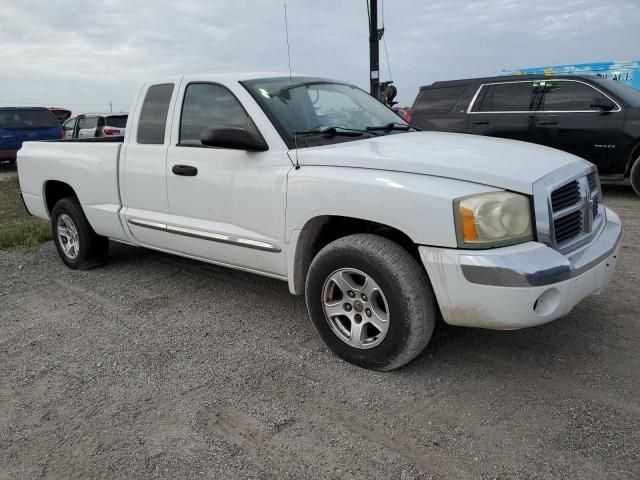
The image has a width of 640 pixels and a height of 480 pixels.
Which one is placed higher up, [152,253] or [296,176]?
[296,176]

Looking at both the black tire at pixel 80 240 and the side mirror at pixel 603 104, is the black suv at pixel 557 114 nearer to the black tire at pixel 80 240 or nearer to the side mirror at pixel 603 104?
the side mirror at pixel 603 104

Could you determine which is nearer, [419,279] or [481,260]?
[481,260]

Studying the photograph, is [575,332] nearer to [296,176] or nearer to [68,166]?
[296,176]

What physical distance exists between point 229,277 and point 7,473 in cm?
268

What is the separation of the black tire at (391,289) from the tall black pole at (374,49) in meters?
8.70

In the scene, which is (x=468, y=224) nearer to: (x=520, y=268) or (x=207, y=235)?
(x=520, y=268)

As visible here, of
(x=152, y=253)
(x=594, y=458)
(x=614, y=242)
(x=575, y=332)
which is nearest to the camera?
(x=594, y=458)

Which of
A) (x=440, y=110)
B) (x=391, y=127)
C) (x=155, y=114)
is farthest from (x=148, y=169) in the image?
(x=440, y=110)

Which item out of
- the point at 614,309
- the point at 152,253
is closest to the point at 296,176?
the point at 614,309

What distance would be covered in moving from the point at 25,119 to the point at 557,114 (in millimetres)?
13387

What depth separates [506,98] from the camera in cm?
859

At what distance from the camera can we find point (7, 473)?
8.01 ft

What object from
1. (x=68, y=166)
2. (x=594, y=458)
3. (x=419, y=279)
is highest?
(x=68, y=166)

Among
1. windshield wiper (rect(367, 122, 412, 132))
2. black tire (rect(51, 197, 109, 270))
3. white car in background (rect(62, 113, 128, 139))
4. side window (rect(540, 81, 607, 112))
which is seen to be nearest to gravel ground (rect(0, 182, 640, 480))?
black tire (rect(51, 197, 109, 270))
